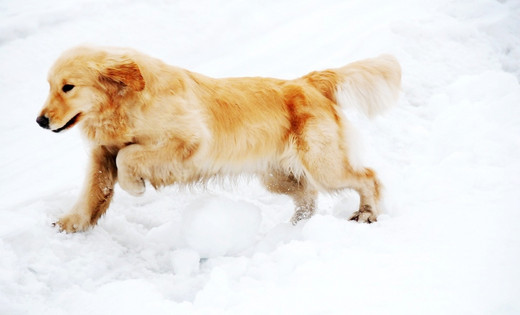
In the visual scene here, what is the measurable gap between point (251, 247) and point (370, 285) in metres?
1.22

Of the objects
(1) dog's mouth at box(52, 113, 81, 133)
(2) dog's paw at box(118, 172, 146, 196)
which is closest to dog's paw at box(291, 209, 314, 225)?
(2) dog's paw at box(118, 172, 146, 196)

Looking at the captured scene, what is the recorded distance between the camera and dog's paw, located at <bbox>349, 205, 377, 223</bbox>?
375cm

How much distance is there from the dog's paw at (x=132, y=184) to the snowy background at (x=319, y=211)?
0.29m

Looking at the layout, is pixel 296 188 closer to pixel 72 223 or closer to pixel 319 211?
pixel 319 211

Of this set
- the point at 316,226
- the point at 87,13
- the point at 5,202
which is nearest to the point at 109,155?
the point at 5,202

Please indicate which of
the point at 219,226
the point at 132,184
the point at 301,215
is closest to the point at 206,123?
the point at 132,184

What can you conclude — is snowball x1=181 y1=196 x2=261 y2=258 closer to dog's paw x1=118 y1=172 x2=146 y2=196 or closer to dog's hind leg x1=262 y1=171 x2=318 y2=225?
dog's paw x1=118 y1=172 x2=146 y2=196

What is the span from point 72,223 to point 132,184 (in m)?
0.48

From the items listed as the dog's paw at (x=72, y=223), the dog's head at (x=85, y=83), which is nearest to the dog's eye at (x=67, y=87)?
the dog's head at (x=85, y=83)

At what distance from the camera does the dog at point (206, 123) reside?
123 inches

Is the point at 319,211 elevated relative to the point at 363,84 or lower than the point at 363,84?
lower

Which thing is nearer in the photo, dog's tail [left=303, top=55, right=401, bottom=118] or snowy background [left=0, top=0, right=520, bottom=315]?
snowy background [left=0, top=0, right=520, bottom=315]

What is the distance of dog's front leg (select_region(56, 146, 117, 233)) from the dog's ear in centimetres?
55

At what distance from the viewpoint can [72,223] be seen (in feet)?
10.2
